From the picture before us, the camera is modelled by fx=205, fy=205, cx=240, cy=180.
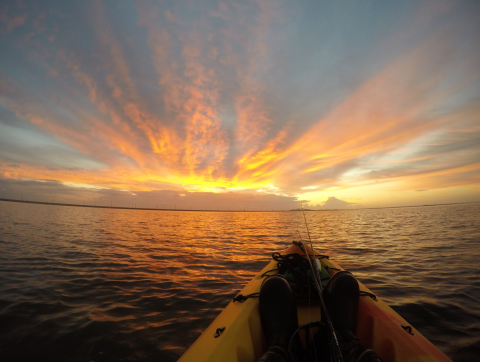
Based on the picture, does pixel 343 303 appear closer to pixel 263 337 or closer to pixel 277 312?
pixel 277 312

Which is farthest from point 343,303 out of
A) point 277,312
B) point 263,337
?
point 263,337

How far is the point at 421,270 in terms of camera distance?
7539 millimetres

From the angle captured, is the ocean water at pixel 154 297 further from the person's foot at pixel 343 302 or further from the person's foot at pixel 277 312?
the person's foot at pixel 343 302

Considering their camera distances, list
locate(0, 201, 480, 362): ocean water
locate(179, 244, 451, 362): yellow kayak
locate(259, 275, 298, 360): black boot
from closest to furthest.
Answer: locate(179, 244, 451, 362): yellow kayak
locate(259, 275, 298, 360): black boot
locate(0, 201, 480, 362): ocean water

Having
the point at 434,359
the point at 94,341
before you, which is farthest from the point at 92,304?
the point at 434,359

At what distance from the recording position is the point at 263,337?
324 centimetres

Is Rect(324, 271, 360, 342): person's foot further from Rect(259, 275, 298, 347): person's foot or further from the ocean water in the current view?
the ocean water

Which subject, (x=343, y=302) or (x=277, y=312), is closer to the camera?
(x=277, y=312)

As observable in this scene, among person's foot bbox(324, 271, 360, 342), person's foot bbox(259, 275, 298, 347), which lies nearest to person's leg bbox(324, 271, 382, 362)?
person's foot bbox(324, 271, 360, 342)

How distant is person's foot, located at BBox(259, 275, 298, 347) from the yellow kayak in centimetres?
18

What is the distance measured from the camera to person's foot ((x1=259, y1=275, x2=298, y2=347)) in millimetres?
2977

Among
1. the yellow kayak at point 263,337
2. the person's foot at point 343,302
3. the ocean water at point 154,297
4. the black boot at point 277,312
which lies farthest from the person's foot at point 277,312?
the ocean water at point 154,297

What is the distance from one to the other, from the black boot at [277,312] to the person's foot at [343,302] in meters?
0.64

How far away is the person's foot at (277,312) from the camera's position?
2.98 m
